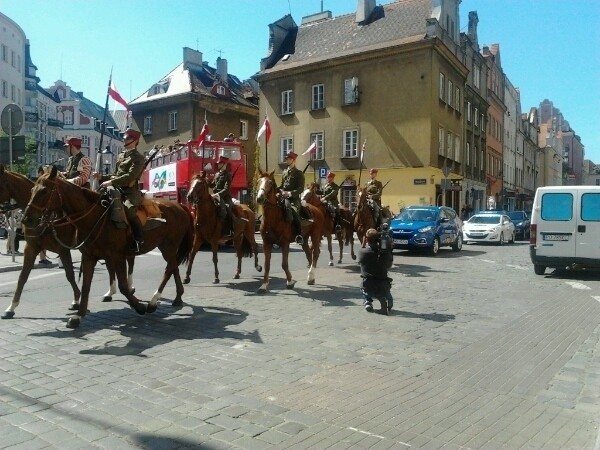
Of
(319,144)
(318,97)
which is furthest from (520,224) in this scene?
(318,97)

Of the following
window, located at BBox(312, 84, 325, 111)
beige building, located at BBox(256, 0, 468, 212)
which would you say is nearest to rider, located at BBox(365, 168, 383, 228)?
beige building, located at BBox(256, 0, 468, 212)

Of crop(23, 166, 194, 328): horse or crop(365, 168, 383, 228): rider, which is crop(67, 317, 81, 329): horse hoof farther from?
crop(365, 168, 383, 228): rider

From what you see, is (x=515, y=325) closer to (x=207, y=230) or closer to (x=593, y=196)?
(x=207, y=230)

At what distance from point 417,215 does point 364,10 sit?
80.5ft

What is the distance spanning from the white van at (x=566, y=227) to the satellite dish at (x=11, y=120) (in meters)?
13.1

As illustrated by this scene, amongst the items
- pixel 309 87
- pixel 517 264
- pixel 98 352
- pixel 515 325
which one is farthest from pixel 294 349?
pixel 309 87

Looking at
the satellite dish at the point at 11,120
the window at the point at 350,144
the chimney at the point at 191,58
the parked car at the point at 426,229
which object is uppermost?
the chimney at the point at 191,58

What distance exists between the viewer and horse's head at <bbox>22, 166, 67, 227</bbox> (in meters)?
7.42

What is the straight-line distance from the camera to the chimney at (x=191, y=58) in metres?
51.8

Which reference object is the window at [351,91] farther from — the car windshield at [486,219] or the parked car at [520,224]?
the car windshield at [486,219]

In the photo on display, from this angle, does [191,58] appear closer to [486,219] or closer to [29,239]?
[486,219]

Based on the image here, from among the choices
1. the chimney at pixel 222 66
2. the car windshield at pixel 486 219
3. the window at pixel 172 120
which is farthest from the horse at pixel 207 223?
the chimney at pixel 222 66

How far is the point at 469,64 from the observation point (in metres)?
48.3

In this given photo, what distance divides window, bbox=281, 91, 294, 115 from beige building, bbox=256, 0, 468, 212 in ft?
0.25
